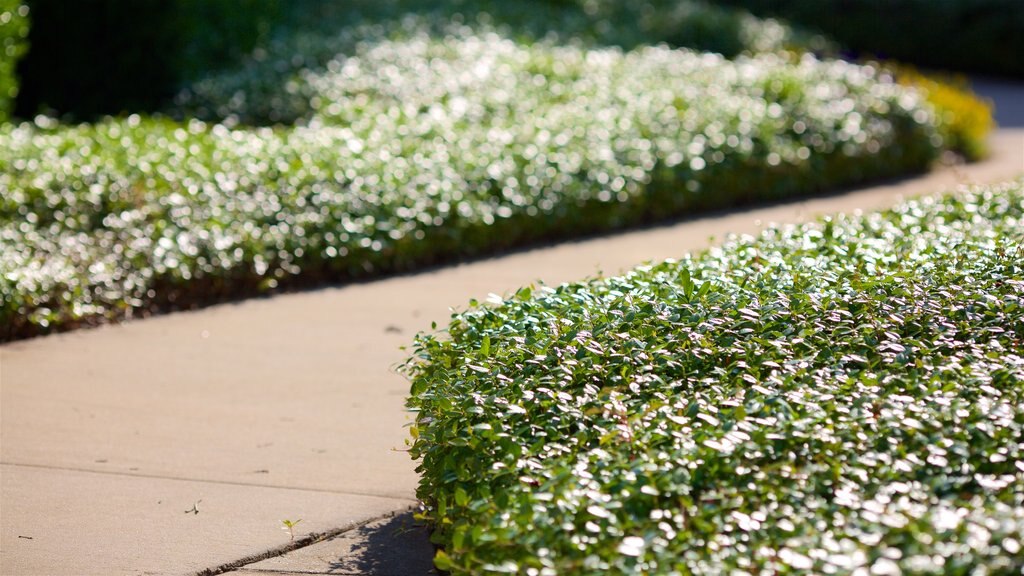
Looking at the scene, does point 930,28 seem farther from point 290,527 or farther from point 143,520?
point 143,520

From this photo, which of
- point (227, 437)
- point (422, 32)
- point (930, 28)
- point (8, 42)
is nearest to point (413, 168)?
point (8, 42)

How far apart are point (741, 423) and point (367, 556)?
4.23ft

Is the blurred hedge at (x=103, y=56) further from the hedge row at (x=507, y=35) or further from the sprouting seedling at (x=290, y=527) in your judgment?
the sprouting seedling at (x=290, y=527)

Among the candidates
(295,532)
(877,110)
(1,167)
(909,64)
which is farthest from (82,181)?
(909,64)

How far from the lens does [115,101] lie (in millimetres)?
10281

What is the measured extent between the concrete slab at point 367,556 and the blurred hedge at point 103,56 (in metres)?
7.25

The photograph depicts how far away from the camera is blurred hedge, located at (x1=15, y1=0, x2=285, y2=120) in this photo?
32.6ft

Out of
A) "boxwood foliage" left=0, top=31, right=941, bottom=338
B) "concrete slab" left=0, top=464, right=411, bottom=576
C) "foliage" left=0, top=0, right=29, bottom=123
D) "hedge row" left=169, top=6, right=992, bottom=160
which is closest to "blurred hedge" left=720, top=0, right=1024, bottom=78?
"hedge row" left=169, top=6, right=992, bottom=160

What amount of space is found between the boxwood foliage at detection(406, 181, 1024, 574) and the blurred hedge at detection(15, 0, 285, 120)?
7231mm

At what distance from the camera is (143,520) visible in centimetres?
377

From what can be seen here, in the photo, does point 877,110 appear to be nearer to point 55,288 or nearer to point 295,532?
point 55,288

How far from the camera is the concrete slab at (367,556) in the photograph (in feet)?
11.4

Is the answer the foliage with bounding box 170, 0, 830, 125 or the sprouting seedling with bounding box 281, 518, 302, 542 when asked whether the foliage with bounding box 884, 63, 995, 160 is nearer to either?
the foliage with bounding box 170, 0, 830, 125

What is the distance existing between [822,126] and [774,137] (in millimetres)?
590
